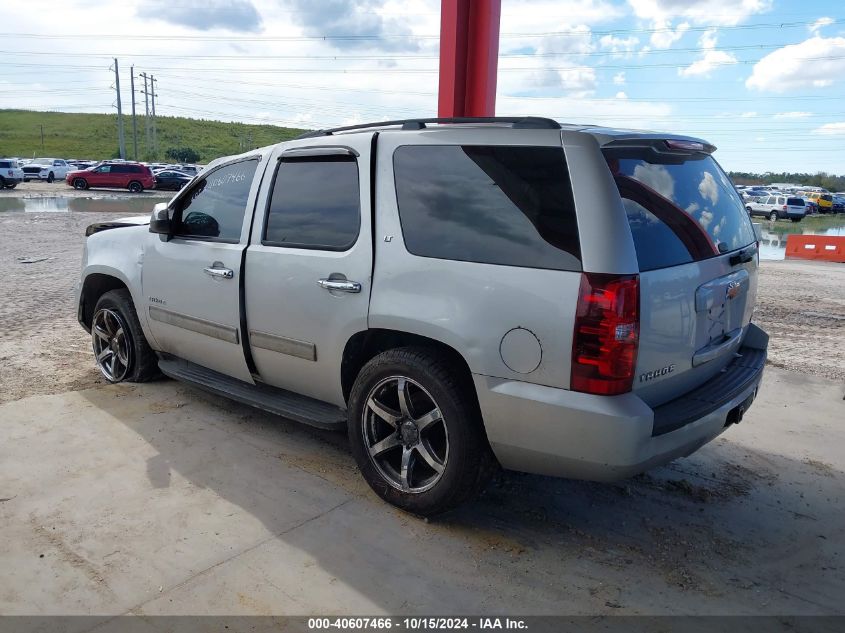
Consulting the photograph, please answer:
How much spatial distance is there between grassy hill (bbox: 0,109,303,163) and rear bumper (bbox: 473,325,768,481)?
7739 centimetres

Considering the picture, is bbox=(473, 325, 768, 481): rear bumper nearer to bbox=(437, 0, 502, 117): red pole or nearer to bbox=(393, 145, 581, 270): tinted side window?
bbox=(393, 145, 581, 270): tinted side window

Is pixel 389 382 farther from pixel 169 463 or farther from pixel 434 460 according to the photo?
pixel 169 463

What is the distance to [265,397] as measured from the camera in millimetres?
4227

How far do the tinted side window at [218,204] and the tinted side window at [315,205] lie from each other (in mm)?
325

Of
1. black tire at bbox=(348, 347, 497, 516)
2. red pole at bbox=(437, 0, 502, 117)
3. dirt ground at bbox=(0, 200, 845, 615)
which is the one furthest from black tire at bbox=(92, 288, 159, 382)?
red pole at bbox=(437, 0, 502, 117)

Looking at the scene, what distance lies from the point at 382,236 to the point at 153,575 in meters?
1.92

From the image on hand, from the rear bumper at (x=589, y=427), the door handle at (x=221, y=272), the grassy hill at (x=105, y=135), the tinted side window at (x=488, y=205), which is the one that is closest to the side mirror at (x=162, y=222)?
the door handle at (x=221, y=272)

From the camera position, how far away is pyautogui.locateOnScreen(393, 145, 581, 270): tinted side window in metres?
2.97

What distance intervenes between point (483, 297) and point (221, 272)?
6.48 feet

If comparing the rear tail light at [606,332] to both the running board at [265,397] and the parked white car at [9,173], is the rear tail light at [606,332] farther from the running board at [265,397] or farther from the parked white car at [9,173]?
the parked white car at [9,173]

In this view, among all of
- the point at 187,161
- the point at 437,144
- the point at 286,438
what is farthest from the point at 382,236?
the point at 187,161

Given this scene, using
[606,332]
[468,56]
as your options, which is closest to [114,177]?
[468,56]

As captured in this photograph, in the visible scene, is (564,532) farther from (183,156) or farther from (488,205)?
(183,156)

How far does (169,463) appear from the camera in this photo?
13.3ft
